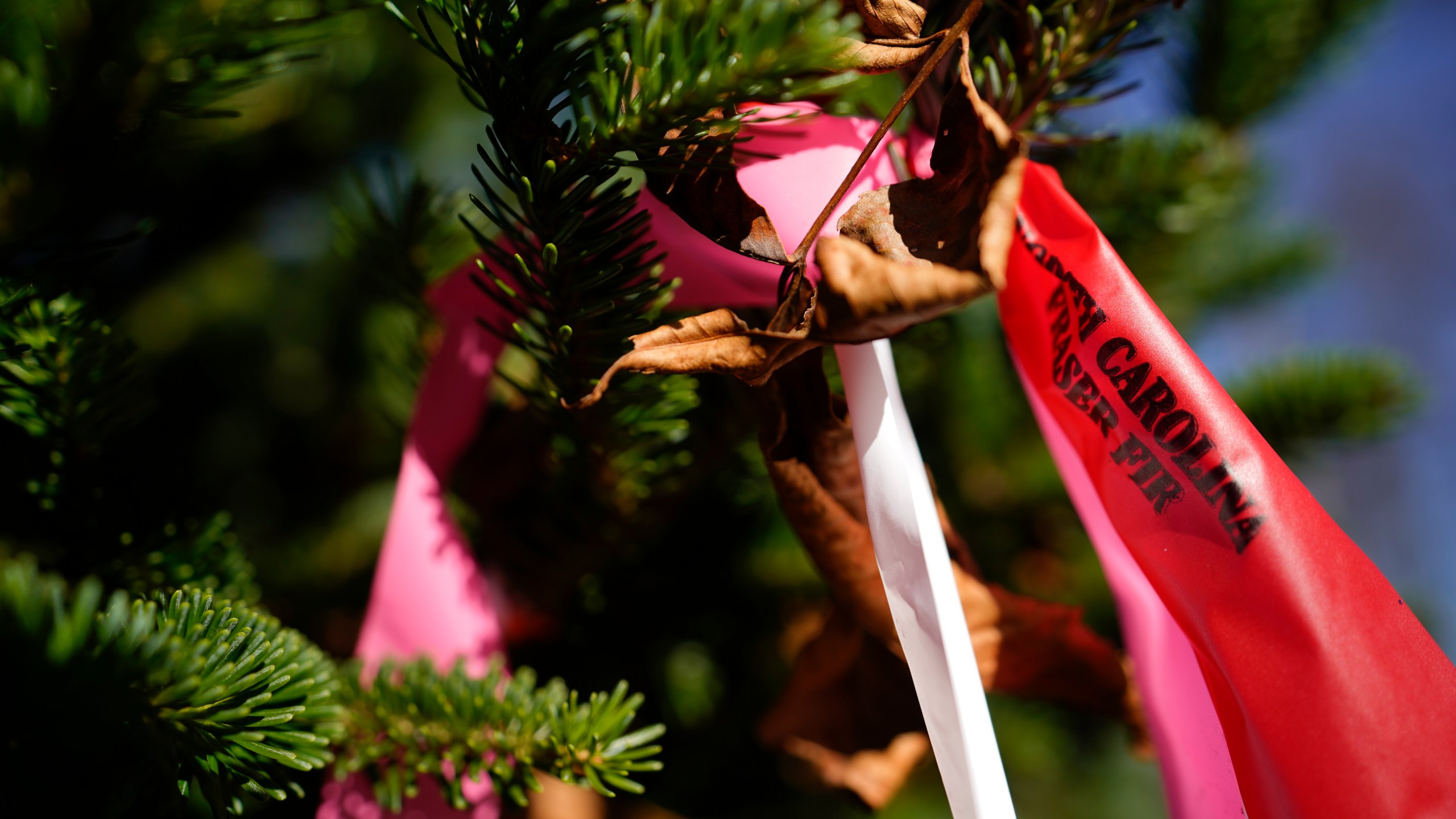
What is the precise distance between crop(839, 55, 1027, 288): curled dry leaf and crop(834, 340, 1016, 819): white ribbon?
0.13 feet

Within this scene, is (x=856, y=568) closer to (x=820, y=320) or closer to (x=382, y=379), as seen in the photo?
(x=820, y=320)

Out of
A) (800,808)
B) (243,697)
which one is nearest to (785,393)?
(243,697)

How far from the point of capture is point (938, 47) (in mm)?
223

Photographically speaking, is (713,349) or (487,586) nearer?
(713,349)

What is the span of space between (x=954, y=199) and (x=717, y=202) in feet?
0.24

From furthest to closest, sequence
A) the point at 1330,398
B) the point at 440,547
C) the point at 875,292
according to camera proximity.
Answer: the point at 1330,398 < the point at 440,547 < the point at 875,292

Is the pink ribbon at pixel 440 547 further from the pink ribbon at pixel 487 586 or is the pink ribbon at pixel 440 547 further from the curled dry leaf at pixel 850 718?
the curled dry leaf at pixel 850 718

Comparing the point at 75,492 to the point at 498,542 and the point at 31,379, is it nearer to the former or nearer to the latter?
the point at 31,379

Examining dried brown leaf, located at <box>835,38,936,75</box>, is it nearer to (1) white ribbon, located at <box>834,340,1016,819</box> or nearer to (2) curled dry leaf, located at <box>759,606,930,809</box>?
(1) white ribbon, located at <box>834,340,1016,819</box>

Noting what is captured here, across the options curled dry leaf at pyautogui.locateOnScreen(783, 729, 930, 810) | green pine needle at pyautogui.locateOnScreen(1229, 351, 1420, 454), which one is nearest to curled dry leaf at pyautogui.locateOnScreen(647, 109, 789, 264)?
curled dry leaf at pyautogui.locateOnScreen(783, 729, 930, 810)

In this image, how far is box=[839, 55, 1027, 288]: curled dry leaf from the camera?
192 mm

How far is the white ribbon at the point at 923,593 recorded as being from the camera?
8.7 inches

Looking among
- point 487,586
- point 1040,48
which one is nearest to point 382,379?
point 487,586

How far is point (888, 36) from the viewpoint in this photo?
0.24m
